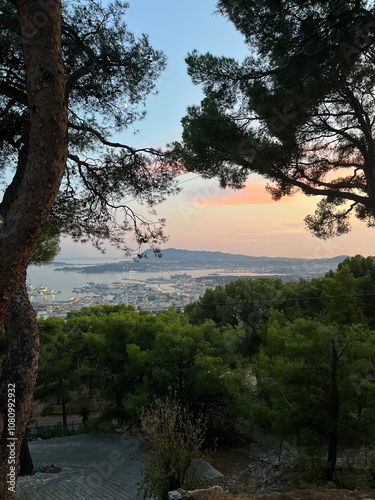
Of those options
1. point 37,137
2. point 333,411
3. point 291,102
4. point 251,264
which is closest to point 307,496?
point 333,411

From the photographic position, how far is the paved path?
7189mm

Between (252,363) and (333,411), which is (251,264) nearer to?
(252,363)

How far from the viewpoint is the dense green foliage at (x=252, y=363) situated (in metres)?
6.66

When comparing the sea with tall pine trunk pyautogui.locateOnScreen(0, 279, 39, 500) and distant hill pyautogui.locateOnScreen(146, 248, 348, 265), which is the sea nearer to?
distant hill pyautogui.locateOnScreen(146, 248, 348, 265)

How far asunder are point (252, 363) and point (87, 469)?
5.41 m

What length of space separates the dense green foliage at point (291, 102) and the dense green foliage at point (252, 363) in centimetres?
275

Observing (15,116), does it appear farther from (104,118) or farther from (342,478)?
(342,478)

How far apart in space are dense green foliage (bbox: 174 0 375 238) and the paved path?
19.5 feet

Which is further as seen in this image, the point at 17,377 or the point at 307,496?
the point at 307,496

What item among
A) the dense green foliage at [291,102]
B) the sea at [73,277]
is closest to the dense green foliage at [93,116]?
the dense green foliage at [291,102]

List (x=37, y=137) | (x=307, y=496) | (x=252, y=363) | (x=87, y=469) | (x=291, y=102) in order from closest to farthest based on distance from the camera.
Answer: (x=37, y=137) → (x=307, y=496) → (x=291, y=102) → (x=87, y=469) → (x=252, y=363)

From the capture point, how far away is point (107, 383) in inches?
509

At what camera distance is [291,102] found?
5750 millimetres

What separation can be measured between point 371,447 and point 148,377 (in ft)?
18.9
